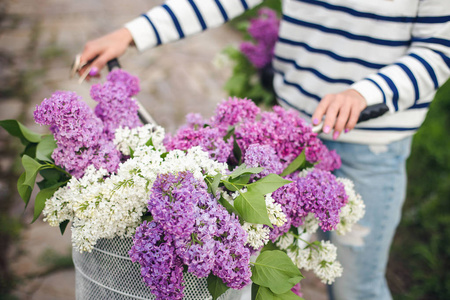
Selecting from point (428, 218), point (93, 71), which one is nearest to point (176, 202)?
point (93, 71)

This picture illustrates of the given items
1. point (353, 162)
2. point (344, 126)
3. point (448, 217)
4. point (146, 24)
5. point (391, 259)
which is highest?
point (146, 24)

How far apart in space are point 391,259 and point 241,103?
213cm

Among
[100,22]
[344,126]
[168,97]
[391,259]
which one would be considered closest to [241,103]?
[344,126]

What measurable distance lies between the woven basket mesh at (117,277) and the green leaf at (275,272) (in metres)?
0.09

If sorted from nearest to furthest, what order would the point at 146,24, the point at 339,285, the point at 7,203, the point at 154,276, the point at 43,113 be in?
the point at 154,276 < the point at 43,113 < the point at 146,24 < the point at 339,285 < the point at 7,203

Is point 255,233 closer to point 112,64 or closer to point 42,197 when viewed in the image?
point 42,197

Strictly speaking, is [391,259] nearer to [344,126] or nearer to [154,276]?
[344,126]

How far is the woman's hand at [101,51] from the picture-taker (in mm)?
1371

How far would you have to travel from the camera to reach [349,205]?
3.72 ft

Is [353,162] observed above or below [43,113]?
below

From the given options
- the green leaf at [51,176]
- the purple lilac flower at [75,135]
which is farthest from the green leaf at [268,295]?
the green leaf at [51,176]

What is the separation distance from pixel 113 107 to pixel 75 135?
0.16 m

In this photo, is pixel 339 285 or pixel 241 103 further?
pixel 339 285

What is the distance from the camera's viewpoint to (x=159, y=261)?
0.81 metres
